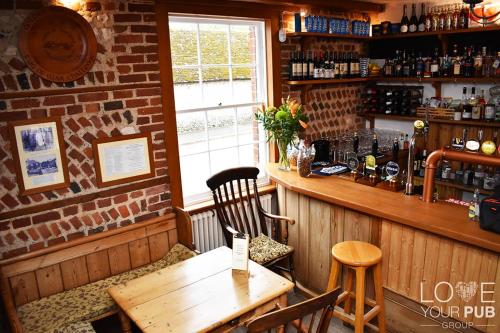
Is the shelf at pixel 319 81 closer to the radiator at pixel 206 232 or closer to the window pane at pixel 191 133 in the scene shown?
the window pane at pixel 191 133

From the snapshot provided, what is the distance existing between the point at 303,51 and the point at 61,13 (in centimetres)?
241

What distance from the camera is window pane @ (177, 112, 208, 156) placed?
3527 millimetres

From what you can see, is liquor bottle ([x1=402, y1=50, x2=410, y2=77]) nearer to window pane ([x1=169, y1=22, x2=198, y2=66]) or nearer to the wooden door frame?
the wooden door frame

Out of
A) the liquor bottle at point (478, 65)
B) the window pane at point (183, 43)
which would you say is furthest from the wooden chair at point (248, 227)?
the liquor bottle at point (478, 65)

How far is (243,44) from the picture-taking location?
153 inches

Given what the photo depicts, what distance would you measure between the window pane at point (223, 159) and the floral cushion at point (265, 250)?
0.80 meters

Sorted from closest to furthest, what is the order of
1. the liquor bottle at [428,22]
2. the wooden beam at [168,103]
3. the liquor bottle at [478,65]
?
the wooden beam at [168,103]
the liquor bottle at [478,65]
the liquor bottle at [428,22]

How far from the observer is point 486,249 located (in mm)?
2254

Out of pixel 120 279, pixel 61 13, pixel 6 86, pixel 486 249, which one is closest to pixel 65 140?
pixel 6 86

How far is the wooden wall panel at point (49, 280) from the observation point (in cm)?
280

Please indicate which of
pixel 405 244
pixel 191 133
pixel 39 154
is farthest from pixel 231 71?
pixel 405 244

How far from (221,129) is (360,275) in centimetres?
193

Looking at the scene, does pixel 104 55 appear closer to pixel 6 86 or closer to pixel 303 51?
pixel 6 86

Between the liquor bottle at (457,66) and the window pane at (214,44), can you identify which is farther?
the liquor bottle at (457,66)
